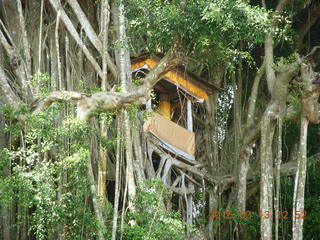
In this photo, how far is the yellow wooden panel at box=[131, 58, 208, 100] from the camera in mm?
8305

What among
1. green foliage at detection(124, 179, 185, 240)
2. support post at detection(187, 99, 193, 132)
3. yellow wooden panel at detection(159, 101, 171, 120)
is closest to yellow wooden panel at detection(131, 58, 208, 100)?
support post at detection(187, 99, 193, 132)

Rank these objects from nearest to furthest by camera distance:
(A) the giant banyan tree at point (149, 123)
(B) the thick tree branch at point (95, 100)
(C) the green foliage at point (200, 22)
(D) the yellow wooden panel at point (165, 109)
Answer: (A) the giant banyan tree at point (149, 123)
(B) the thick tree branch at point (95, 100)
(C) the green foliage at point (200, 22)
(D) the yellow wooden panel at point (165, 109)

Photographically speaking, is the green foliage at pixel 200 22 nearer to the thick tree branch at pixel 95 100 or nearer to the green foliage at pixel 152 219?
the thick tree branch at pixel 95 100

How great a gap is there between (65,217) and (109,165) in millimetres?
2648

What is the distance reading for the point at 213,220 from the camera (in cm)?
884

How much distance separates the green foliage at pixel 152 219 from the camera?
5.86 meters

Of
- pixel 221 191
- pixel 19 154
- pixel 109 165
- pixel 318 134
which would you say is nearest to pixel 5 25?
pixel 109 165

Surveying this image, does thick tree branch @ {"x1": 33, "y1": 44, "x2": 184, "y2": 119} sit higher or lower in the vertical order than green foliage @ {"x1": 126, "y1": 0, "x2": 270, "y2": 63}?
lower

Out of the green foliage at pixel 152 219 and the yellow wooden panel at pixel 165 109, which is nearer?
the green foliage at pixel 152 219

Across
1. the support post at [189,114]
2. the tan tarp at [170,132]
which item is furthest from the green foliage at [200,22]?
the support post at [189,114]

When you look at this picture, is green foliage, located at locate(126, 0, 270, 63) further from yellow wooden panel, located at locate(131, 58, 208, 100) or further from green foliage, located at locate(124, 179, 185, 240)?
green foliage, located at locate(124, 179, 185, 240)

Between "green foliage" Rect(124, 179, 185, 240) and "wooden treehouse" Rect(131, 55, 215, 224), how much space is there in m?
1.58

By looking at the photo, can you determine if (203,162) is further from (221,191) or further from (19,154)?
(19,154)

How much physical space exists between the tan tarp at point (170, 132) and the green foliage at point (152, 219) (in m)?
1.72
